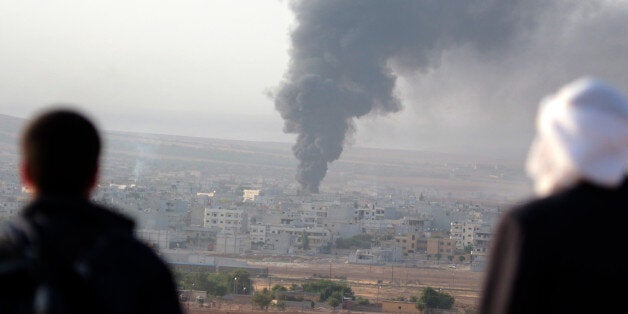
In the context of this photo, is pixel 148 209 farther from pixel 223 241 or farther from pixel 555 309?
pixel 555 309

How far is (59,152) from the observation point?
→ 6.94ft

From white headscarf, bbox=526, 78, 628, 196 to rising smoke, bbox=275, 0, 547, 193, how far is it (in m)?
66.6

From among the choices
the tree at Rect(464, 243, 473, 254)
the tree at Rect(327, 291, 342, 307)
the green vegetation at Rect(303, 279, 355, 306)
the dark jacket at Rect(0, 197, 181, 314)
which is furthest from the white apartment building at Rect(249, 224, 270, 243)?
the dark jacket at Rect(0, 197, 181, 314)

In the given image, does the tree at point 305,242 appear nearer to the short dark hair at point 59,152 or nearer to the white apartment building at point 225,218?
the white apartment building at point 225,218

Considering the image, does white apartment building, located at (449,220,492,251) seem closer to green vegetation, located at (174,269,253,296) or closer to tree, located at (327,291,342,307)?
green vegetation, located at (174,269,253,296)

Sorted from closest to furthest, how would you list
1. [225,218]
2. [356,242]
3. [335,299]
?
[335,299]
[356,242]
[225,218]

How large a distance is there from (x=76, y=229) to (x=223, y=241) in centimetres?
5423

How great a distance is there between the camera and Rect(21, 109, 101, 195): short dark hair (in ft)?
6.92

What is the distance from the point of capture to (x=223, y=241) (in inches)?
2202

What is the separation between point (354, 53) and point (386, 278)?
28.2 meters

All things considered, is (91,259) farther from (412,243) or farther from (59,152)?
(412,243)

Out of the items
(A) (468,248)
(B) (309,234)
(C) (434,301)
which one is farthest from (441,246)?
(C) (434,301)

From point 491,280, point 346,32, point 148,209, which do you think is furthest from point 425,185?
point 491,280

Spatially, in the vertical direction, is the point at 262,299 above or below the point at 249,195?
below
